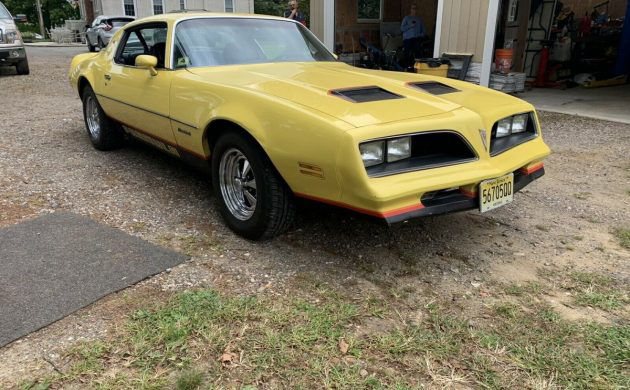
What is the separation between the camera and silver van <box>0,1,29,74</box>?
36.5 ft

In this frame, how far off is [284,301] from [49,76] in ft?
39.7

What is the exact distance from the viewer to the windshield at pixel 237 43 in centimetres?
388

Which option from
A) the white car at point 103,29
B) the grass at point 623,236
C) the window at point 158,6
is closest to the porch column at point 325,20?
the grass at point 623,236

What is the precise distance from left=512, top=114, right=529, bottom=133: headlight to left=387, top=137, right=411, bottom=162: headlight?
3.43 ft

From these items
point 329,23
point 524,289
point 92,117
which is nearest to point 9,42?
point 329,23

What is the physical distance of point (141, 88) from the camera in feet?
13.6

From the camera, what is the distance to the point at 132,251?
10.6 feet

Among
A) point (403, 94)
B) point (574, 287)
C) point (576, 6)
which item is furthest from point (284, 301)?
point (576, 6)

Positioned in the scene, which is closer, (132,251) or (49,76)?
(132,251)

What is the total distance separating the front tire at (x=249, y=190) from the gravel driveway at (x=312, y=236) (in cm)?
16

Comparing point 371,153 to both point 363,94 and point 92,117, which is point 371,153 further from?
point 92,117

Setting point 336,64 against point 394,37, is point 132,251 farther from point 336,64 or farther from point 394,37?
point 394,37

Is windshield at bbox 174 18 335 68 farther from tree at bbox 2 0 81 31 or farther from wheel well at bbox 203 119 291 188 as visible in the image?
tree at bbox 2 0 81 31

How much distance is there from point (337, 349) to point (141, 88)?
113 inches
